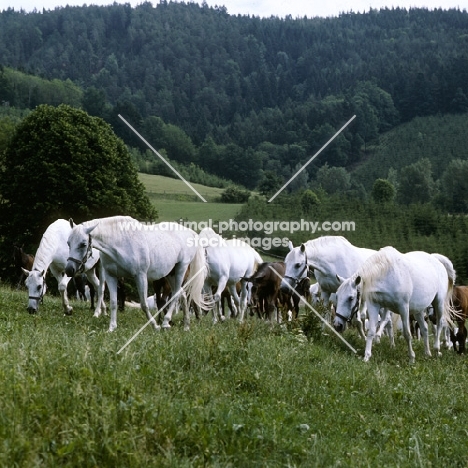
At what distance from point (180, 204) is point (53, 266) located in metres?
59.9

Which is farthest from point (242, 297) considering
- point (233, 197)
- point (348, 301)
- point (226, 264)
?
point (233, 197)

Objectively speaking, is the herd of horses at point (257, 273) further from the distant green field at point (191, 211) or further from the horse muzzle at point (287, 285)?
the distant green field at point (191, 211)

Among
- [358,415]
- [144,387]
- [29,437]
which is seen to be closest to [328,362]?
[358,415]

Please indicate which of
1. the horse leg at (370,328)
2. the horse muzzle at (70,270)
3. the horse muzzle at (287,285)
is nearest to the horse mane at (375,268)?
the horse leg at (370,328)

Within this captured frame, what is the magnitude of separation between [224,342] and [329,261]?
6.61m

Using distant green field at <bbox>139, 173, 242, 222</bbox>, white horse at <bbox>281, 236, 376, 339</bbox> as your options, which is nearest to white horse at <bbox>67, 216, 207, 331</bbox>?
A: white horse at <bbox>281, 236, 376, 339</bbox>

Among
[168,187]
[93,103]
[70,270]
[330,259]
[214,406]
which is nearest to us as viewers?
[214,406]

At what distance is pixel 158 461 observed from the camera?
656 centimetres

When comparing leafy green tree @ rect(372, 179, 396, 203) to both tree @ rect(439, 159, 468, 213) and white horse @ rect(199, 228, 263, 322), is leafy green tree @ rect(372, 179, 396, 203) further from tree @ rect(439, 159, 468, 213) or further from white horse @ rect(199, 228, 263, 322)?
white horse @ rect(199, 228, 263, 322)

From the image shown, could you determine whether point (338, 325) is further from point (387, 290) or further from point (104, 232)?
point (104, 232)

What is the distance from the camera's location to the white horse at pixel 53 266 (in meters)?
16.7

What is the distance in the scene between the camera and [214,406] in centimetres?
805

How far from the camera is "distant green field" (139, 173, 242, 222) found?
6831 cm

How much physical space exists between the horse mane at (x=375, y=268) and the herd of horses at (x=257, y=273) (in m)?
0.02
